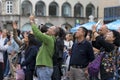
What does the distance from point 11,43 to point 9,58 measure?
1.36 m

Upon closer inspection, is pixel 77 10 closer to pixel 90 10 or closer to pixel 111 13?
pixel 90 10

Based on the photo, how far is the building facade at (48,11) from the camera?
60.4 meters

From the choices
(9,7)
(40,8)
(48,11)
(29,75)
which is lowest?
(29,75)

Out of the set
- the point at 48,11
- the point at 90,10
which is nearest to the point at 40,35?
the point at 48,11

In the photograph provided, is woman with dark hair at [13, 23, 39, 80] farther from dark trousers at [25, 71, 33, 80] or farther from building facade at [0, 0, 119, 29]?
building facade at [0, 0, 119, 29]

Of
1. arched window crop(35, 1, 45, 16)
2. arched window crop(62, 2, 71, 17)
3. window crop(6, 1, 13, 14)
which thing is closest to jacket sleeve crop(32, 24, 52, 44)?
window crop(6, 1, 13, 14)

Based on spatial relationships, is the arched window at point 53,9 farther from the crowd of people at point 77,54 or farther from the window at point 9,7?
the crowd of people at point 77,54

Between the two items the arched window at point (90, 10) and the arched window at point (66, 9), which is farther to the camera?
the arched window at point (90, 10)

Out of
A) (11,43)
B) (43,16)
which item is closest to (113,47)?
(11,43)

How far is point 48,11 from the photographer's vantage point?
204 ft

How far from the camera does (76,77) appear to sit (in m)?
10.2

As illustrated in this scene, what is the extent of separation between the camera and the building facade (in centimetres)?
6044

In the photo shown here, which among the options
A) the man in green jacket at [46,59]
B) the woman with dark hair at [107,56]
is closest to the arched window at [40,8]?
the man in green jacket at [46,59]

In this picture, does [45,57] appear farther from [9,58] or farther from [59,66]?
[9,58]
